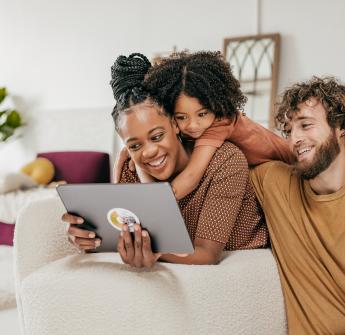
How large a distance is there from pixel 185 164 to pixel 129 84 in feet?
0.98

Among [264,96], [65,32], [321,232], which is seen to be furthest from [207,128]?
[65,32]

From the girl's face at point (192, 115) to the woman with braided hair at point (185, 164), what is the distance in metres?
0.03

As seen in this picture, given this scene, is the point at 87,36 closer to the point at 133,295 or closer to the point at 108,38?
the point at 108,38

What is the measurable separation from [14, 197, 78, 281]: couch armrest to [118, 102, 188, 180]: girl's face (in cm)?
28

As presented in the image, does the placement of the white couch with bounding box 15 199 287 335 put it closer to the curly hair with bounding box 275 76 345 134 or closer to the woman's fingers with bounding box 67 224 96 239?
the woman's fingers with bounding box 67 224 96 239

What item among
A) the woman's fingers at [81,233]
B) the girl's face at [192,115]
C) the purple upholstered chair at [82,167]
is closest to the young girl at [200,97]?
the girl's face at [192,115]

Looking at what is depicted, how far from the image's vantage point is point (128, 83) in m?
1.46

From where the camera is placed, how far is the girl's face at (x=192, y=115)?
1472mm

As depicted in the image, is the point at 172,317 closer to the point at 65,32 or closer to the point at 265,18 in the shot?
the point at 265,18

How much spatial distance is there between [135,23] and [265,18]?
4.04 feet

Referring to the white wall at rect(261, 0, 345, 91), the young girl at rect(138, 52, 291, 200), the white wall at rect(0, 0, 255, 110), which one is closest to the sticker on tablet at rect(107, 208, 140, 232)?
the young girl at rect(138, 52, 291, 200)

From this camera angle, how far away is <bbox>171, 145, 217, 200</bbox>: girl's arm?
1365 mm

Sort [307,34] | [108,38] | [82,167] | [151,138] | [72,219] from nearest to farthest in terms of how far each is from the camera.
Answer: [72,219] → [151,138] → [307,34] → [82,167] → [108,38]

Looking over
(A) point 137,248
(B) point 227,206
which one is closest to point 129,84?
(B) point 227,206
